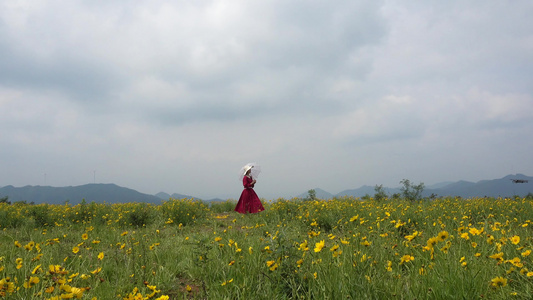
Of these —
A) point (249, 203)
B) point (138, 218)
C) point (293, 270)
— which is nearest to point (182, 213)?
point (138, 218)

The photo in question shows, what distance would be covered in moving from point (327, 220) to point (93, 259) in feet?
15.2

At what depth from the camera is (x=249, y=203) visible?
10.3 meters

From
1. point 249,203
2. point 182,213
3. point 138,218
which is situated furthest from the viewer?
point 249,203

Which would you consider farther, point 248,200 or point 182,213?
point 248,200

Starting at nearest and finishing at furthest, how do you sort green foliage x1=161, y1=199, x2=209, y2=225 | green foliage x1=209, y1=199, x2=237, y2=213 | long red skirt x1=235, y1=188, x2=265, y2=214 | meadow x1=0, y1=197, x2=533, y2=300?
meadow x1=0, y1=197, x2=533, y2=300, green foliage x1=161, y1=199, x2=209, y2=225, long red skirt x1=235, y1=188, x2=265, y2=214, green foliage x1=209, y1=199, x2=237, y2=213

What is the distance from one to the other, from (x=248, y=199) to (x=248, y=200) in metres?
0.04

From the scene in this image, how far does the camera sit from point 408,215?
6531 mm

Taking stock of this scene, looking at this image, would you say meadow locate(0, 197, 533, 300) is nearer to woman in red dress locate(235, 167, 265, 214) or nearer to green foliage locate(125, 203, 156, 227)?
green foliage locate(125, 203, 156, 227)

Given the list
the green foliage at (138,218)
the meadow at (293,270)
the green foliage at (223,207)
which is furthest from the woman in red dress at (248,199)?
the meadow at (293,270)

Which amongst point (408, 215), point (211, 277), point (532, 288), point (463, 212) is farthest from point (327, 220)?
point (532, 288)

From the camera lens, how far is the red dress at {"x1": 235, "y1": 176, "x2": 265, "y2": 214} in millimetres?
10164

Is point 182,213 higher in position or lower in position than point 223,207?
higher

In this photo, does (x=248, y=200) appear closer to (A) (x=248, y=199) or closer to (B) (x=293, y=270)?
(A) (x=248, y=199)

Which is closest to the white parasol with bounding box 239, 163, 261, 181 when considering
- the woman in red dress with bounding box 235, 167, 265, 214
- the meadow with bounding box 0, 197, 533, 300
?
the woman in red dress with bounding box 235, 167, 265, 214
